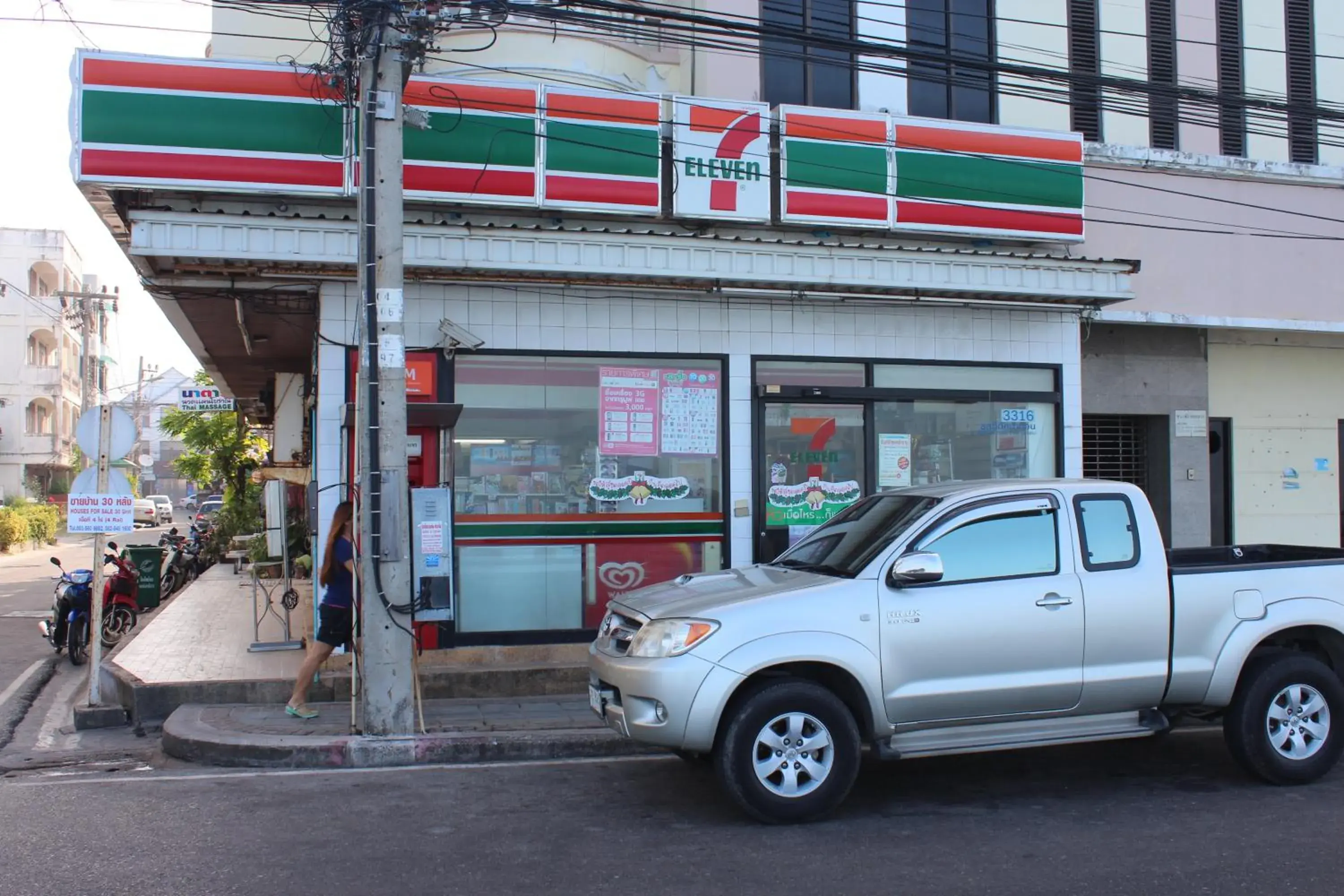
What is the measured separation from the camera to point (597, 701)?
6.82 metres

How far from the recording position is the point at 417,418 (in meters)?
10.0

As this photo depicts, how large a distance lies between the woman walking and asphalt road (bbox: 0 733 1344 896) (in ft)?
3.88

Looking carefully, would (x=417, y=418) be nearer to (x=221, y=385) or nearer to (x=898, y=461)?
(x=898, y=461)

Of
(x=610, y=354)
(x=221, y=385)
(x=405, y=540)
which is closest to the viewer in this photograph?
(x=405, y=540)

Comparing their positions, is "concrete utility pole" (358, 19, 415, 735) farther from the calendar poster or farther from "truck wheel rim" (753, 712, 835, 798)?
the calendar poster

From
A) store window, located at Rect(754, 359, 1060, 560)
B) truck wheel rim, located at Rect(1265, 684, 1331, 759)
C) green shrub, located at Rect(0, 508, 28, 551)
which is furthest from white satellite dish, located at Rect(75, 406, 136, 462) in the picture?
green shrub, located at Rect(0, 508, 28, 551)

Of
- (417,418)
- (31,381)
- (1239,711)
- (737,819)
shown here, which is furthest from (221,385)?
(31,381)

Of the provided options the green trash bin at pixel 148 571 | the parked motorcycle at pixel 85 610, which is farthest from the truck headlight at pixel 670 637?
the green trash bin at pixel 148 571

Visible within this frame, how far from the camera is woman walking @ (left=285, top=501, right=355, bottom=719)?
28.5 feet

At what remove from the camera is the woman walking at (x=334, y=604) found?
8.69 m

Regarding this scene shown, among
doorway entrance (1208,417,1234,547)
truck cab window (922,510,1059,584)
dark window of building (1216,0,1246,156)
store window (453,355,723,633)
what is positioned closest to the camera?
truck cab window (922,510,1059,584)

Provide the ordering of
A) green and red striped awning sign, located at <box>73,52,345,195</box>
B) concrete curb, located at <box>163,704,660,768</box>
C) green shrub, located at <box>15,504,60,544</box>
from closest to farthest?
concrete curb, located at <box>163,704,660,768</box>, green and red striped awning sign, located at <box>73,52,345,195</box>, green shrub, located at <box>15,504,60,544</box>

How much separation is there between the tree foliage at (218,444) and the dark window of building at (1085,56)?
18.9 metres

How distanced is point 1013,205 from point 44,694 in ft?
36.0
